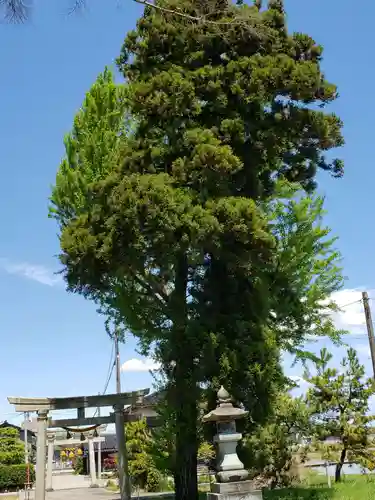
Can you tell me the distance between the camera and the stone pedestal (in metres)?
10.0

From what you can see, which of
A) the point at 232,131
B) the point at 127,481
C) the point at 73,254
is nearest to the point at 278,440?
the point at 127,481

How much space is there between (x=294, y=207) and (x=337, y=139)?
317cm

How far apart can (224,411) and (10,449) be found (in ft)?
78.4

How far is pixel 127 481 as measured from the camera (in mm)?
15484

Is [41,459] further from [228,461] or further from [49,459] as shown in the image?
[49,459]

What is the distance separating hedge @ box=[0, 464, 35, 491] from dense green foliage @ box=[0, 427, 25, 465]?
89 centimetres

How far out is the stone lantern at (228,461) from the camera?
1010cm

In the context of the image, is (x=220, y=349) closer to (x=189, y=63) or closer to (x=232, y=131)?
(x=232, y=131)

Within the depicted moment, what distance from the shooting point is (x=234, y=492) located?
396 inches

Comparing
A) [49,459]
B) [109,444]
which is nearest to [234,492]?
[49,459]

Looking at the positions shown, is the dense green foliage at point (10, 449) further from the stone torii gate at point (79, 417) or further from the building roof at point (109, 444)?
the stone torii gate at point (79, 417)

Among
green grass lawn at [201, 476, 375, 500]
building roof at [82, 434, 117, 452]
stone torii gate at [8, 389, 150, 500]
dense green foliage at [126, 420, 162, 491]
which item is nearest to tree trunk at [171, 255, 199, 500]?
green grass lawn at [201, 476, 375, 500]

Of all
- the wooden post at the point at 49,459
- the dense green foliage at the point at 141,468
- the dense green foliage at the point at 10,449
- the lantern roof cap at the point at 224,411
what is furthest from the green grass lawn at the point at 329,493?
the dense green foliage at the point at 10,449

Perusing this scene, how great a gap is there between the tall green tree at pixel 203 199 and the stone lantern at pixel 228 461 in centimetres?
105
